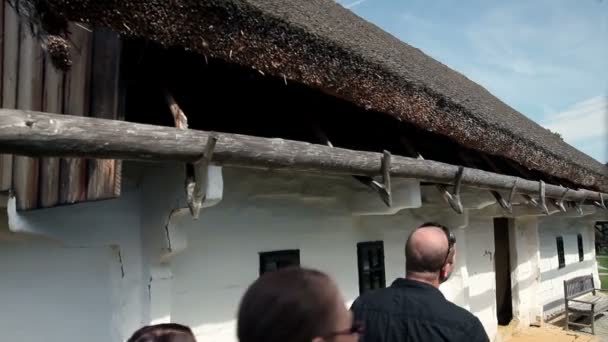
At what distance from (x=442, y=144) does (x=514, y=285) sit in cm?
420

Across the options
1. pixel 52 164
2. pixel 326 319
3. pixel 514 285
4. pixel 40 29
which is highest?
pixel 40 29

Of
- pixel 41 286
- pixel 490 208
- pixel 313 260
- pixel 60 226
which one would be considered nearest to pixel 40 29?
pixel 60 226

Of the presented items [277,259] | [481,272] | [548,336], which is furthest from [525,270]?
[277,259]

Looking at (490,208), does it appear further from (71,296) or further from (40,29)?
(40,29)

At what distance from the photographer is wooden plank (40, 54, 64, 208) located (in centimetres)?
202

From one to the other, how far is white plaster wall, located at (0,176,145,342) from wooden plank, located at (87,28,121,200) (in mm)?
436

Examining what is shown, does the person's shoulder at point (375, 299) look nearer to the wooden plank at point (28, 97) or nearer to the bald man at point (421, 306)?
the bald man at point (421, 306)

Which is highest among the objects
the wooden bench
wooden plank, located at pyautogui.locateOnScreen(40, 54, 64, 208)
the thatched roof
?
Answer: the thatched roof

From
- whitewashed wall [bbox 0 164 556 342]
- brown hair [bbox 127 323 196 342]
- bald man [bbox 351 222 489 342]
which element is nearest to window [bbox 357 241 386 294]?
whitewashed wall [bbox 0 164 556 342]

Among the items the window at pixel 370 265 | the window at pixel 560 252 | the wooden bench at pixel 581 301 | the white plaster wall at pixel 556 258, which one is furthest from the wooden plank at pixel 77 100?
the window at pixel 560 252

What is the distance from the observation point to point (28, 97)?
2.15 metres

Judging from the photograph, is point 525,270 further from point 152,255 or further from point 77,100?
point 77,100

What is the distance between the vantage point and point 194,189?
6.63 feet

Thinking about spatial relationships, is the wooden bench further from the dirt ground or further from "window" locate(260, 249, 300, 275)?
"window" locate(260, 249, 300, 275)
